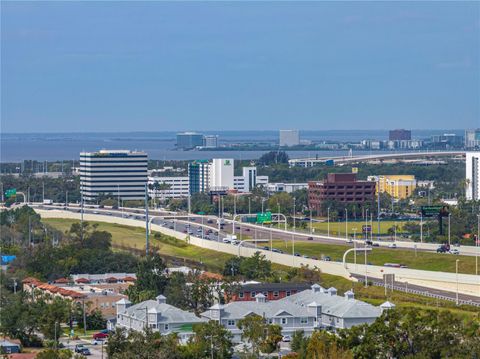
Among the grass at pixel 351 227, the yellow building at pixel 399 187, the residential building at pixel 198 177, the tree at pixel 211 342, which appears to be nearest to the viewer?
the tree at pixel 211 342

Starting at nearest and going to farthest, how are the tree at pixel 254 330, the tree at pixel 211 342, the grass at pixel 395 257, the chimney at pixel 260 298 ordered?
1. the tree at pixel 211 342
2. the tree at pixel 254 330
3. the chimney at pixel 260 298
4. the grass at pixel 395 257

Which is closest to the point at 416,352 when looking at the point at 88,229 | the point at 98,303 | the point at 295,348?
the point at 295,348

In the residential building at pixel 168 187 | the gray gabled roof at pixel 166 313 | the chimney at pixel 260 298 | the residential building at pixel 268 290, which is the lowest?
the residential building at pixel 168 187

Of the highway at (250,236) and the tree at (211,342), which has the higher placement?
the tree at (211,342)

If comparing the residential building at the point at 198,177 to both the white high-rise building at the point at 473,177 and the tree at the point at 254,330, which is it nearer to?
→ the white high-rise building at the point at 473,177

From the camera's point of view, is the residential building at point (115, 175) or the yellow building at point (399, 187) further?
the residential building at point (115, 175)

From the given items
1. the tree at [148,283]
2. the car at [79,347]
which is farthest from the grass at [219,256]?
the car at [79,347]

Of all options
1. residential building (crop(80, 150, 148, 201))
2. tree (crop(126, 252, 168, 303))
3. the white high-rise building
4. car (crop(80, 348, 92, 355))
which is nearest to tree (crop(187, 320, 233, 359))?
car (crop(80, 348, 92, 355))
